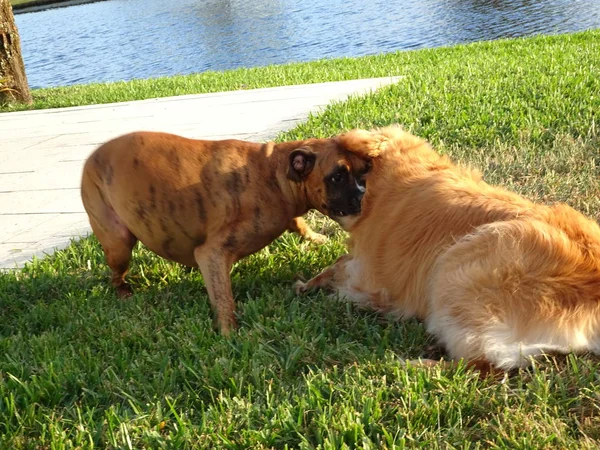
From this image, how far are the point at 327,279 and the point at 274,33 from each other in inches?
844

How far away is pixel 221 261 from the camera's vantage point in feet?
12.6

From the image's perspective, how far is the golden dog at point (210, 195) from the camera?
3854 millimetres

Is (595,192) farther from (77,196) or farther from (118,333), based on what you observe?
(77,196)

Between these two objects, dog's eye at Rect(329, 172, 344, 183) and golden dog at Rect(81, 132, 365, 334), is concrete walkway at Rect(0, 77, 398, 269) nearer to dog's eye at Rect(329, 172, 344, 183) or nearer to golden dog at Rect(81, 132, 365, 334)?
golden dog at Rect(81, 132, 365, 334)

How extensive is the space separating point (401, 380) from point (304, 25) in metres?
23.3

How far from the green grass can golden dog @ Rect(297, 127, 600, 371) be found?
0.14 m

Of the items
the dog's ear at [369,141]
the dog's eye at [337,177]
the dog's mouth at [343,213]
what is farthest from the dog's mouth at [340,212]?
the dog's ear at [369,141]

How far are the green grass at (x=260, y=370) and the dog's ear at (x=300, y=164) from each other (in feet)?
2.25

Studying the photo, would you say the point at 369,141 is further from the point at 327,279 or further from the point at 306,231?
the point at 306,231

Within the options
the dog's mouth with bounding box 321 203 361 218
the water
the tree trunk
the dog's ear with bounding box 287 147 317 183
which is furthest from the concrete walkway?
the water

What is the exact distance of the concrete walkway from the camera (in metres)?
5.79

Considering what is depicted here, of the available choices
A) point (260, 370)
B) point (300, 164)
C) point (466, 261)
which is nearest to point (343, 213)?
point (300, 164)

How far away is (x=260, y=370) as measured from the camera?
302 cm

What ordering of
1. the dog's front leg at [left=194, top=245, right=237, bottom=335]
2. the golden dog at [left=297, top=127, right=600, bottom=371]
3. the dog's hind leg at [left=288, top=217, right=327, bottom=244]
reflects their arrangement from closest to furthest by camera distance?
the golden dog at [left=297, top=127, right=600, bottom=371], the dog's front leg at [left=194, top=245, right=237, bottom=335], the dog's hind leg at [left=288, top=217, right=327, bottom=244]
